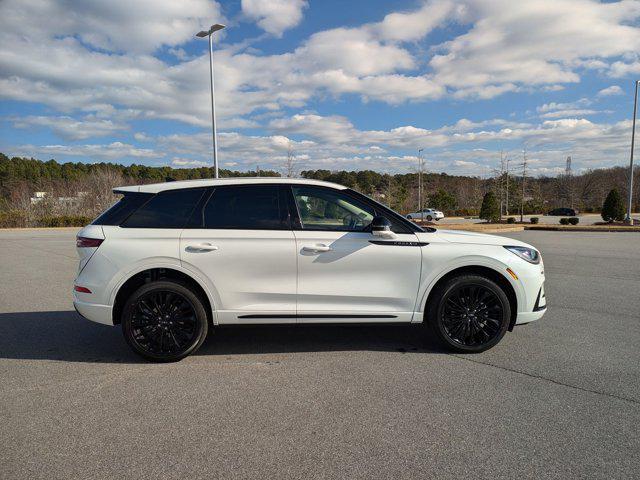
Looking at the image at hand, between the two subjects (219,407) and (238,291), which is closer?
(219,407)

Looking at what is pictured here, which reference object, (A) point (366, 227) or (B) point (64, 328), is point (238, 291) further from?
(B) point (64, 328)

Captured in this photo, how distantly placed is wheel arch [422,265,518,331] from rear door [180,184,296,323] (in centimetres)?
145

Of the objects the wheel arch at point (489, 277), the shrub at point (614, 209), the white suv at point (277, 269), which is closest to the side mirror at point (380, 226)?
the white suv at point (277, 269)

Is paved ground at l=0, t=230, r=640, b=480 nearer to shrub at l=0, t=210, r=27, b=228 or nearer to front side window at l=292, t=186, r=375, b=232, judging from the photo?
front side window at l=292, t=186, r=375, b=232

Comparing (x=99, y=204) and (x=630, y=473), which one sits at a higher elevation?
(x=99, y=204)

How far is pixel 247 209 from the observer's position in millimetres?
4367

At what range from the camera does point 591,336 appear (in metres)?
4.98

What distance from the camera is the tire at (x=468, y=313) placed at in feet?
14.2

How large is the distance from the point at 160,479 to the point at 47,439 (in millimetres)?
1021

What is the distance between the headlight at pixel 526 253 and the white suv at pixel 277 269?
0.02 meters

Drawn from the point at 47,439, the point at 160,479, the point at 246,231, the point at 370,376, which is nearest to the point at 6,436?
the point at 47,439

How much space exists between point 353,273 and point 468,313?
4.18 ft

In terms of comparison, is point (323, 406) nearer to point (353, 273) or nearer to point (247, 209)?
point (353, 273)

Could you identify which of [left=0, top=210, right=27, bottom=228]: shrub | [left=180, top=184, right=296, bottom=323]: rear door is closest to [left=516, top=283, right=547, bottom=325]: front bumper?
[left=180, top=184, right=296, bottom=323]: rear door
